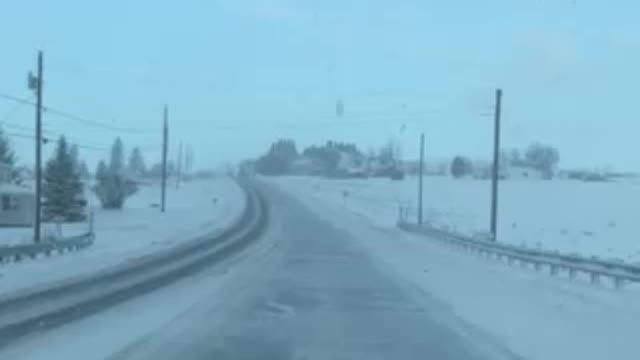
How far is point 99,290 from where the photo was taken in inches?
1042

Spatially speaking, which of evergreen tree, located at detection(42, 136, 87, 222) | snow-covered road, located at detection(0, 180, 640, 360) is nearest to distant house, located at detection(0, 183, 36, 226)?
evergreen tree, located at detection(42, 136, 87, 222)

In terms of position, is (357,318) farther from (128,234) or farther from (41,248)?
(128,234)

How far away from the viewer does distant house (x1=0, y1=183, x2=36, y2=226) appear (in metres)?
81.1

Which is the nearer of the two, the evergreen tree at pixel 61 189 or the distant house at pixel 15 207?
the distant house at pixel 15 207

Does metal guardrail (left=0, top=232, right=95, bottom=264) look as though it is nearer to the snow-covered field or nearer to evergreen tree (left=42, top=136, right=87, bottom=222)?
the snow-covered field

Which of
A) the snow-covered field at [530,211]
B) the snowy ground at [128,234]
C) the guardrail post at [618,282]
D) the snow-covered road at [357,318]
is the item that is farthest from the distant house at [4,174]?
the guardrail post at [618,282]

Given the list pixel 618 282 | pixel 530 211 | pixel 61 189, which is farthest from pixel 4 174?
pixel 618 282

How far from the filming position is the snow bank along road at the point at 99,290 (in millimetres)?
19297

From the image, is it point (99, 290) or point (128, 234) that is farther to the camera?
point (128, 234)

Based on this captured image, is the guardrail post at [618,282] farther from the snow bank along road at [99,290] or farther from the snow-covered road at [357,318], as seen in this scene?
the snow bank along road at [99,290]

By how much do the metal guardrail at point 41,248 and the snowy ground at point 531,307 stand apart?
12.4 m

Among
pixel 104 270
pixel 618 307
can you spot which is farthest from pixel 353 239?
pixel 618 307

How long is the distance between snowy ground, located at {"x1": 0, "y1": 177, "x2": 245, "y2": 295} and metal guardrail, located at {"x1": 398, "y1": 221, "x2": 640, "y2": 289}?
12.9m

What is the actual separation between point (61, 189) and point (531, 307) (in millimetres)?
66251
